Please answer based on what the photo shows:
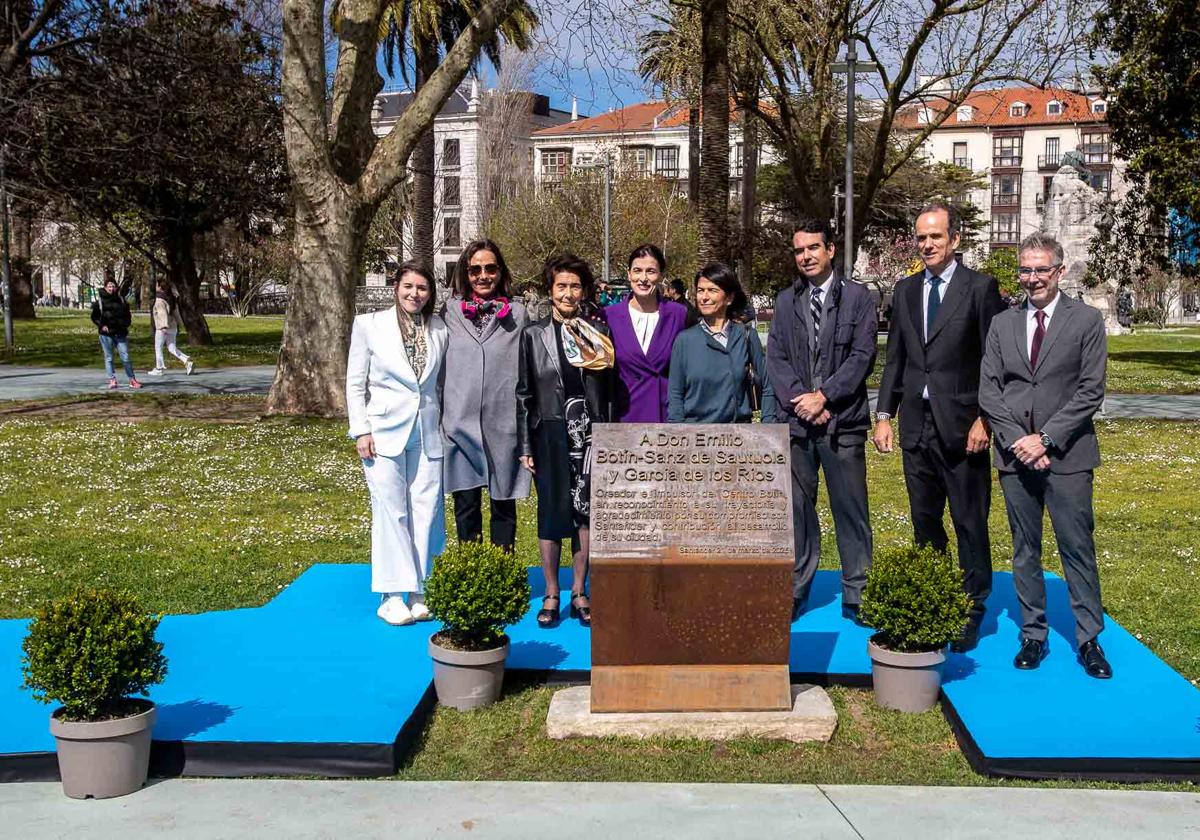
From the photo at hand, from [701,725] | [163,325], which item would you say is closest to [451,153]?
[163,325]

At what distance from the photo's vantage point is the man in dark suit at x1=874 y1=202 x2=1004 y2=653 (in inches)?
253

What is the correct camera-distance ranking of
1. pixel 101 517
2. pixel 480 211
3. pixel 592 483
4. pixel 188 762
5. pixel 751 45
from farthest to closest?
1. pixel 480 211
2. pixel 751 45
3. pixel 101 517
4. pixel 592 483
5. pixel 188 762

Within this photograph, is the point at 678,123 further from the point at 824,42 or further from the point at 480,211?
the point at 824,42

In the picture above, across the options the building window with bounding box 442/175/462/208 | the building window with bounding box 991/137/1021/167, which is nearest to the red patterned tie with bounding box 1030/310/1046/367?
the building window with bounding box 442/175/462/208

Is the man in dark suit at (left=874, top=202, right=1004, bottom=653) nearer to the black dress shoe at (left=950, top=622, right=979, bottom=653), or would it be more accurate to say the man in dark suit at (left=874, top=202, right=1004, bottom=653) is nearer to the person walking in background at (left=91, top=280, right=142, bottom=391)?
the black dress shoe at (left=950, top=622, right=979, bottom=653)

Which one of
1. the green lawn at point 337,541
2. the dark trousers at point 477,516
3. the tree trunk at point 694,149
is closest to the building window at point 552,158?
the tree trunk at point 694,149

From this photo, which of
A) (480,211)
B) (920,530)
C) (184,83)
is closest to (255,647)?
(920,530)

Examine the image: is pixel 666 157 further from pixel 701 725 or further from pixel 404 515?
pixel 701 725

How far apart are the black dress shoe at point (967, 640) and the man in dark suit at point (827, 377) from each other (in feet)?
2.04

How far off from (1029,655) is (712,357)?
2.17 meters

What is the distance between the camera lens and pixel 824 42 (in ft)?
84.2

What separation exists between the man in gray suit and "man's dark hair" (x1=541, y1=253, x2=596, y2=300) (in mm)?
2087

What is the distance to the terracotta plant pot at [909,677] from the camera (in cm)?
569

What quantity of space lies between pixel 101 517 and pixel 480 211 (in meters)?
55.0
